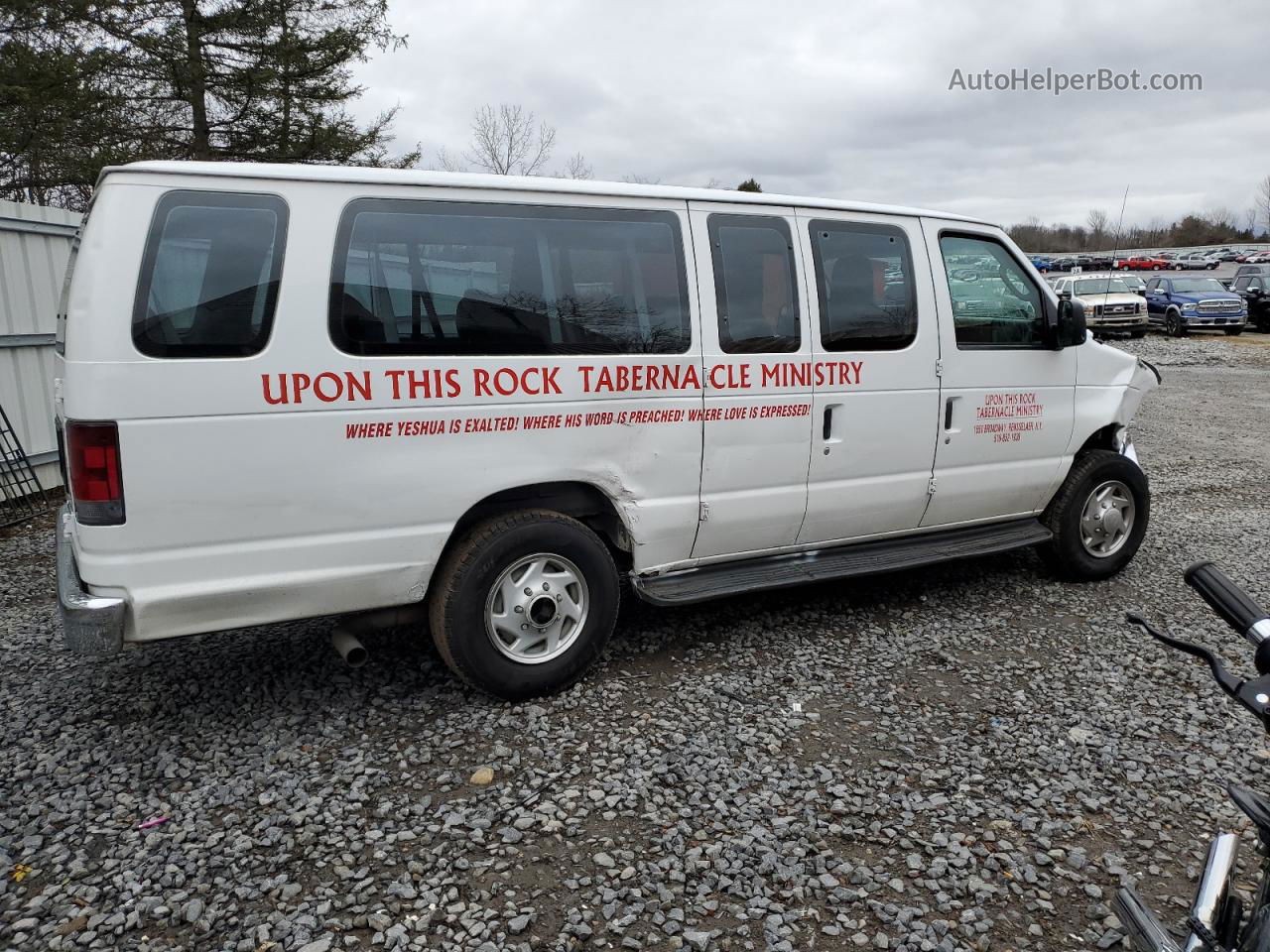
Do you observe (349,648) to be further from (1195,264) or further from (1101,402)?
(1195,264)

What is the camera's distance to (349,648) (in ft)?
12.2

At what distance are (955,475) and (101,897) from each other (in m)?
4.29

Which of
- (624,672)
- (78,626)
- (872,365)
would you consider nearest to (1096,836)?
(624,672)

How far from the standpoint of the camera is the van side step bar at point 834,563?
428 cm

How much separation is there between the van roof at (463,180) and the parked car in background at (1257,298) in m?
26.7

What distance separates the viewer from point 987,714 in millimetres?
3965

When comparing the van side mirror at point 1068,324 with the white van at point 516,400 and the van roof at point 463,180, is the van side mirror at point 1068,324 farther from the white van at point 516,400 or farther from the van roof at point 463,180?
the van roof at point 463,180

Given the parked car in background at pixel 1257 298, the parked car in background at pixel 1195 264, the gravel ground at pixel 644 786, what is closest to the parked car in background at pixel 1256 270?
the parked car in background at pixel 1257 298

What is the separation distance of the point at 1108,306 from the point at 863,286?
21.9 meters

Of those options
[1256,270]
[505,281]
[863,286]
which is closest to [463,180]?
[505,281]

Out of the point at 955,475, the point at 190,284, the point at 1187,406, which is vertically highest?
the point at 190,284

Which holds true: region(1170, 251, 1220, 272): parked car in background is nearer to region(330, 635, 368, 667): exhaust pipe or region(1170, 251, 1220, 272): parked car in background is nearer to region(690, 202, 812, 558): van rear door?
region(690, 202, 812, 558): van rear door

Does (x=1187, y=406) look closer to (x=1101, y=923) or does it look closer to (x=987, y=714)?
(x=987, y=714)

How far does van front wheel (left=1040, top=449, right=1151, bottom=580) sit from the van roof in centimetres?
205
